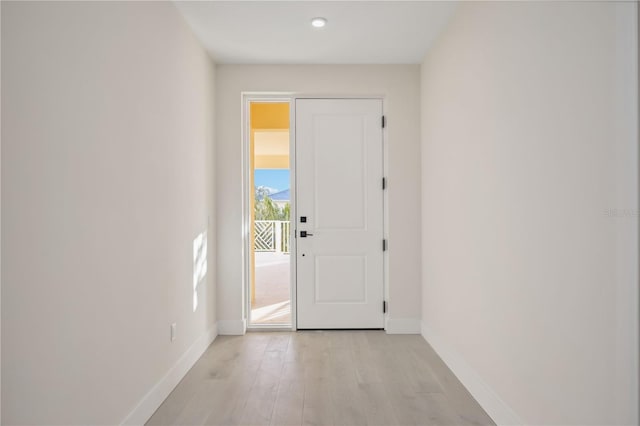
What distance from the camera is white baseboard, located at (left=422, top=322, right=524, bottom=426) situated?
6.78 ft

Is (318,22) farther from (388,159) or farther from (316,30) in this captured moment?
(388,159)

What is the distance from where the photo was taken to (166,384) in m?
2.47

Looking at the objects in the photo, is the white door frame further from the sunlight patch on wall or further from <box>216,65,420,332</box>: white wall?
the sunlight patch on wall

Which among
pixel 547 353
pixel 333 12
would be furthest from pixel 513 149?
pixel 333 12

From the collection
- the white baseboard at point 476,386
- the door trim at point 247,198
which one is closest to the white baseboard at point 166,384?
the door trim at point 247,198

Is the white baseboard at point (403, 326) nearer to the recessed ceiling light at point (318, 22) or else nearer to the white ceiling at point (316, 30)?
the white ceiling at point (316, 30)

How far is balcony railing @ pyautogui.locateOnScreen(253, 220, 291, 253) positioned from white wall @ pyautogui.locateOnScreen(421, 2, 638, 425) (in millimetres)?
6354

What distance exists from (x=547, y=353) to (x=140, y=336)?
6.51ft

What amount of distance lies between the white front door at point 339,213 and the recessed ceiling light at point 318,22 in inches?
38.8

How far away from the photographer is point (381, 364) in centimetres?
300

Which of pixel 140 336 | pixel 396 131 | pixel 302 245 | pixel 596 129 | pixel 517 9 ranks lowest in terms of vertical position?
pixel 140 336

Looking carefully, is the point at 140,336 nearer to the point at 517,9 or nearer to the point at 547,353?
the point at 547,353

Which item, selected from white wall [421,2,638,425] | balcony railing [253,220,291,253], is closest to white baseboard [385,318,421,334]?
white wall [421,2,638,425]

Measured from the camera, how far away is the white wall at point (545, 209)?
130 centimetres
